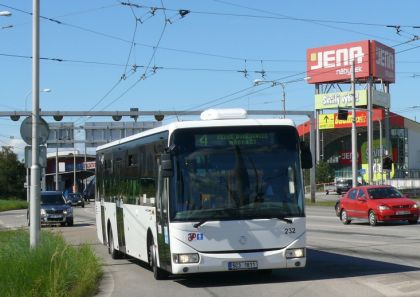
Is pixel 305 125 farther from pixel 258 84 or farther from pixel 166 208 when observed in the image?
pixel 166 208

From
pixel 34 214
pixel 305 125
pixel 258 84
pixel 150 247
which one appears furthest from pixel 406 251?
pixel 305 125

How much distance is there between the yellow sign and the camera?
9311cm

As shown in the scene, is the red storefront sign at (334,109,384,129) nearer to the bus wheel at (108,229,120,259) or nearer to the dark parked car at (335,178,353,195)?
the dark parked car at (335,178,353,195)

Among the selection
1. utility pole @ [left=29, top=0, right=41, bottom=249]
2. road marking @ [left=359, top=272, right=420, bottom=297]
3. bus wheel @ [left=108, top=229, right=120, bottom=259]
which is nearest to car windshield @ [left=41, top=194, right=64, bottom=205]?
bus wheel @ [left=108, top=229, right=120, bottom=259]

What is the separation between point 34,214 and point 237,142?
503 centimetres

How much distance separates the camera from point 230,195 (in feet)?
38.3

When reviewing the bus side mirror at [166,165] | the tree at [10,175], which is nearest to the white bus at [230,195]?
the bus side mirror at [166,165]

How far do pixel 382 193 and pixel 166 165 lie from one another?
→ 17.8 m

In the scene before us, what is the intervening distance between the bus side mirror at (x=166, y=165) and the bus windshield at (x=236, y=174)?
8.8 inches

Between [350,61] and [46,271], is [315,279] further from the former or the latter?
[350,61]

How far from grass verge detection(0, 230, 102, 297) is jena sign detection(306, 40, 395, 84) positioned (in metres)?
70.2

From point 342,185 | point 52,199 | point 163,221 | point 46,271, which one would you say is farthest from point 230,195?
point 342,185

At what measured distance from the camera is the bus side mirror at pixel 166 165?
1145 centimetres

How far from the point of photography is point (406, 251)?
637 inches
